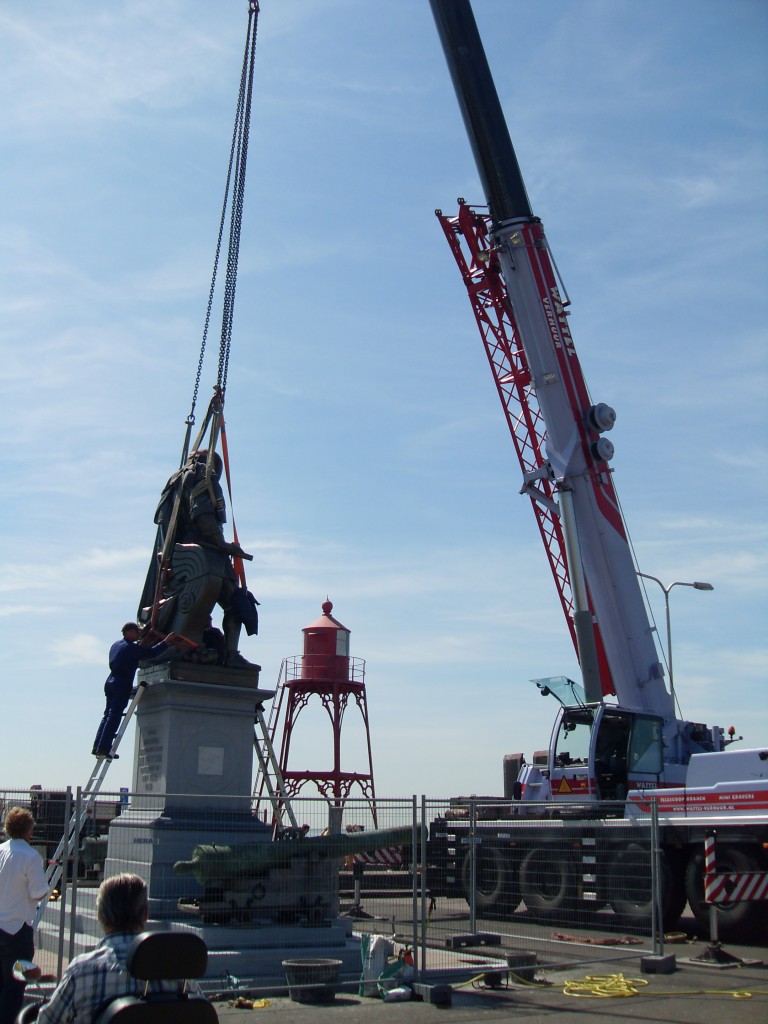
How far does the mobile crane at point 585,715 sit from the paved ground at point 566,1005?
2682 millimetres

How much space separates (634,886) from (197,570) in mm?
7058

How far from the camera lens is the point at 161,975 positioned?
3410 mm

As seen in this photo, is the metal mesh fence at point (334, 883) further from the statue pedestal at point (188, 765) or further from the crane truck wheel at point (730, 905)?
the crane truck wheel at point (730, 905)

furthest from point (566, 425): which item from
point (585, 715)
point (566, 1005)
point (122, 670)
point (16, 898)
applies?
point (16, 898)

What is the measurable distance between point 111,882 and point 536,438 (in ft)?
57.5

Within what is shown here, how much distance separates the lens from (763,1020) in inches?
323

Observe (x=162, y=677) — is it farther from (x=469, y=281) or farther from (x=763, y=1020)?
(x=469, y=281)

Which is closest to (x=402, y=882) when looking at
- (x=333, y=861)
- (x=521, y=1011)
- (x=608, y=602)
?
(x=608, y=602)

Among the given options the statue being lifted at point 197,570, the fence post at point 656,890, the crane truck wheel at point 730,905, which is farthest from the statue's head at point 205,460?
the crane truck wheel at point 730,905

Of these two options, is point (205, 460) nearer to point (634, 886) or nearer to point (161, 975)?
point (634, 886)

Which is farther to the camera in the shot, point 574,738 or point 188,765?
point 574,738

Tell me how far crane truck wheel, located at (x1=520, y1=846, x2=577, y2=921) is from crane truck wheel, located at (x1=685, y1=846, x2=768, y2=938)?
166 cm

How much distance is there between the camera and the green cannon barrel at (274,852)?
965 cm

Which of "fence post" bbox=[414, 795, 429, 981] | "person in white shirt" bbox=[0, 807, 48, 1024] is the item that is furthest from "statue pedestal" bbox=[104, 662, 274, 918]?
"person in white shirt" bbox=[0, 807, 48, 1024]
